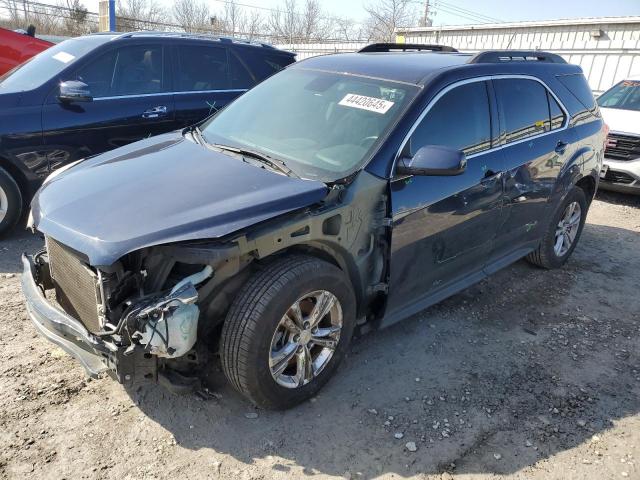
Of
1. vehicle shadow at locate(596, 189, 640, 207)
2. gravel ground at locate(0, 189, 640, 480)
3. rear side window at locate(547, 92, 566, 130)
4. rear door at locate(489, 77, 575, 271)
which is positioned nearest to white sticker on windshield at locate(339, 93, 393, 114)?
rear door at locate(489, 77, 575, 271)

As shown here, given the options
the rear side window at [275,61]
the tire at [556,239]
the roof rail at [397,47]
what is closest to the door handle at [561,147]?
the tire at [556,239]

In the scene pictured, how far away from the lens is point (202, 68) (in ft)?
19.4

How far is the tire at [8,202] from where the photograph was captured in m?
4.70

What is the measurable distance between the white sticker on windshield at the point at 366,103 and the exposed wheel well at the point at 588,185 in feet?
8.70

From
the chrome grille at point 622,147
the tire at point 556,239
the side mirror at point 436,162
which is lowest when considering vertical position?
the tire at point 556,239

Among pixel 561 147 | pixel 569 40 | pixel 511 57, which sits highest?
pixel 569 40

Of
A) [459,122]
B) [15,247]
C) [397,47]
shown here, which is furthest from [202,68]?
[459,122]

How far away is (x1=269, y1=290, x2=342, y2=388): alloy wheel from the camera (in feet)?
9.14

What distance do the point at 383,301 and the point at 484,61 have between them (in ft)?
6.35

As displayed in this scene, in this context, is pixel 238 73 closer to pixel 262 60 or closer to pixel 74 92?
pixel 262 60

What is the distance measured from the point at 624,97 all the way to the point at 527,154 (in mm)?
6176

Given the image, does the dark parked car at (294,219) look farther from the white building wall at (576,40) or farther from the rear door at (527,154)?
the white building wall at (576,40)

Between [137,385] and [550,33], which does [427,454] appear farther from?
[550,33]

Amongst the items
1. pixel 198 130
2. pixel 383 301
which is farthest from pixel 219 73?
pixel 383 301
